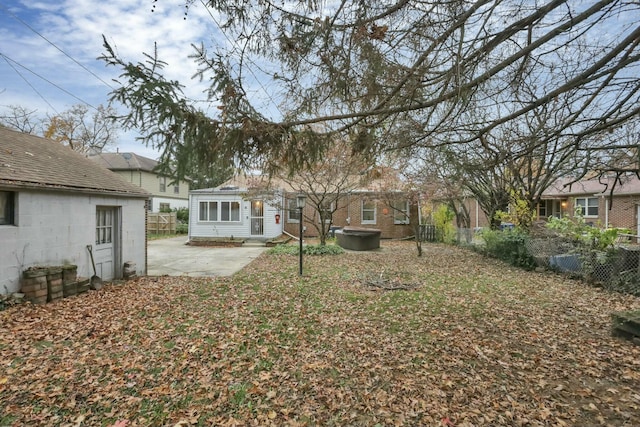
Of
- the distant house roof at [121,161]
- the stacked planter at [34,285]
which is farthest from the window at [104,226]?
the distant house roof at [121,161]

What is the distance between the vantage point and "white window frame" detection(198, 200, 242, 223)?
17609 mm

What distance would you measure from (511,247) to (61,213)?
13.0 meters

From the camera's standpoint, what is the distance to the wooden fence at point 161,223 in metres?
22.4

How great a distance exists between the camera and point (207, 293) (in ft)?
23.8

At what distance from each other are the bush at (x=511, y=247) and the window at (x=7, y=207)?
43.4 ft

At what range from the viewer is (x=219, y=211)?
17.6 m

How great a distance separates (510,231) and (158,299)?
11390 mm

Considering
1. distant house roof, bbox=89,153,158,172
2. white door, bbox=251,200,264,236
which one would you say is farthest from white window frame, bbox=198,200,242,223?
distant house roof, bbox=89,153,158,172

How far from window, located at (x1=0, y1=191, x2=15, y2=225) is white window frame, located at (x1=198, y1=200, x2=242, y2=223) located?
1169 centimetres

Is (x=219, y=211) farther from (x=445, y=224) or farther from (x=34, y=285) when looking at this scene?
(x=445, y=224)

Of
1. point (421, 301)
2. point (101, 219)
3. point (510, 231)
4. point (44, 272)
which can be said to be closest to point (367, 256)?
point (510, 231)

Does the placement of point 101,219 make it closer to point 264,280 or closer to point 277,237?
point 264,280

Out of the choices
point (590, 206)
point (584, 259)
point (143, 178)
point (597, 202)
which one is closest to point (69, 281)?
point (584, 259)

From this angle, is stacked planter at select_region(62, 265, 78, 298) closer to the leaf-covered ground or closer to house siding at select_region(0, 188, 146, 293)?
house siding at select_region(0, 188, 146, 293)
